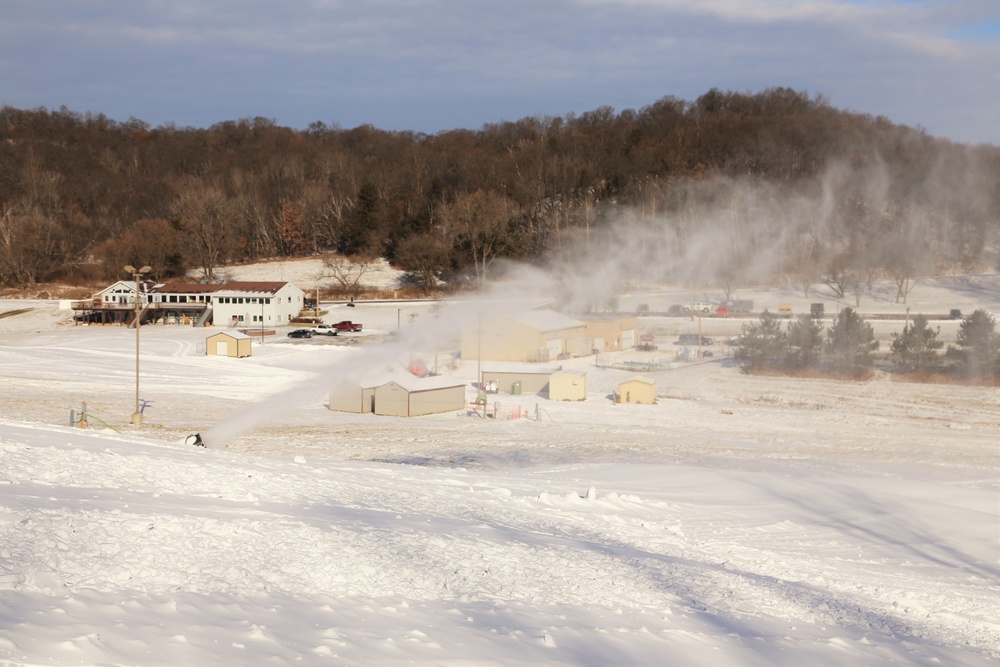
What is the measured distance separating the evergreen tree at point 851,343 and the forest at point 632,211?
7642 millimetres

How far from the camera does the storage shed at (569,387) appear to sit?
35.5m

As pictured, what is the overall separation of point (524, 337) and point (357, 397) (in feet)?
37.0

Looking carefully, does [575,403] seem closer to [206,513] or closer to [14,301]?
[206,513]

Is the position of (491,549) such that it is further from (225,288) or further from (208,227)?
(208,227)

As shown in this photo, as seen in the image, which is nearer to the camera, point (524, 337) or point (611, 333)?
point (524, 337)

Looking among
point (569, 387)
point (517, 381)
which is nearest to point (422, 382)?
point (517, 381)

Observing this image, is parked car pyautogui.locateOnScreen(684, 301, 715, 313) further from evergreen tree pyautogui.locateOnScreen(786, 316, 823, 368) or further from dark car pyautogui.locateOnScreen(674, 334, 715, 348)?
evergreen tree pyautogui.locateOnScreen(786, 316, 823, 368)

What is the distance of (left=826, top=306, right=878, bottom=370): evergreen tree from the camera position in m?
40.8

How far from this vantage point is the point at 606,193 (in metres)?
43.8

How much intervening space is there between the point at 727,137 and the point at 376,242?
3392 cm

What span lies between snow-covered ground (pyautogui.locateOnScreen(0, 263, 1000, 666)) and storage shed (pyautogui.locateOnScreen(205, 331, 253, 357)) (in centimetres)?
1512

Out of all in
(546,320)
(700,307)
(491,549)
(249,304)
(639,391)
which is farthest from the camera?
(249,304)

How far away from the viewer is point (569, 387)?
3562 centimetres

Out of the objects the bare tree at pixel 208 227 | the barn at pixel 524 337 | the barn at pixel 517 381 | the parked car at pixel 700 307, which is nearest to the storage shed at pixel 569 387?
the barn at pixel 517 381
